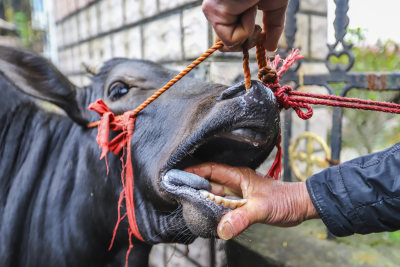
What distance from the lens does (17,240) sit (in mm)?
1802

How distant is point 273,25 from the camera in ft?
3.71

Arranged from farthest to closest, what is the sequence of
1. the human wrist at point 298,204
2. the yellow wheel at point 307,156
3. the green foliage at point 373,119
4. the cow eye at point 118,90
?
the green foliage at point 373,119 → the yellow wheel at point 307,156 → the cow eye at point 118,90 → the human wrist at point 298,204

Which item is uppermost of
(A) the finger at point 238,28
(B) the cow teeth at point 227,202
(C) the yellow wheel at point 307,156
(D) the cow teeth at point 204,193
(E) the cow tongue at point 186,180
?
(A) the finger at point 238,28

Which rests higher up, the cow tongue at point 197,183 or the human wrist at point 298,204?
the cow tongue at point 197,183

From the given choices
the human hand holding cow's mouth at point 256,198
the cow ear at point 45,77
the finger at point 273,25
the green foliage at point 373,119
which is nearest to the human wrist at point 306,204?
the human hand holding cow's mouth at point 256,198

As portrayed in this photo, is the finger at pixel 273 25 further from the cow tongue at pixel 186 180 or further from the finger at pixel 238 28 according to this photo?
the cow tongue at pixel 186 180

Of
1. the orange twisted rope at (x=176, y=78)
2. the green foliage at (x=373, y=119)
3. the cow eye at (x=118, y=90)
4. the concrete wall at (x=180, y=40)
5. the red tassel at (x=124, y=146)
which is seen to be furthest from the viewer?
the green foliage at (x=373, y=119)

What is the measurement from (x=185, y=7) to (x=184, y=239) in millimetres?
1705

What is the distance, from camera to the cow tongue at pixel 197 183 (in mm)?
1087

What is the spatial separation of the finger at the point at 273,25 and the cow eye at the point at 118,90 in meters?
0.85

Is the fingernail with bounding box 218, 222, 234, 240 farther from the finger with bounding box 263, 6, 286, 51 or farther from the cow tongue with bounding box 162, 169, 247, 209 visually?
the finger with bounding box 263, 6, 286, 51

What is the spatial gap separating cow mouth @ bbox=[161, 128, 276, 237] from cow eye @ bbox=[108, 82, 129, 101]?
2.10 feet

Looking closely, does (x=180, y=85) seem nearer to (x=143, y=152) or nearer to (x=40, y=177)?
(x=143, y=152)

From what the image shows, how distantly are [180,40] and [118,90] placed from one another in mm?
954
